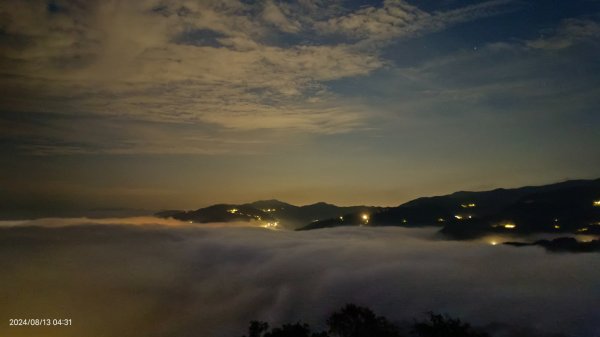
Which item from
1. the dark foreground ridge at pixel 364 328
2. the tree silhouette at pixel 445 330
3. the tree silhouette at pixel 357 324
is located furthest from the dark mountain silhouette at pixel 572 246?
the tree silhouette at pixel 357 324

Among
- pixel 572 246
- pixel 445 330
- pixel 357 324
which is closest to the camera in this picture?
pixel 445 330

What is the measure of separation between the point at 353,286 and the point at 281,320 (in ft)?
166

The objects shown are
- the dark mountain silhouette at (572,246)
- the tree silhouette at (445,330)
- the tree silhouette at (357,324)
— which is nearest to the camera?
the tree silhouette at (445,330)

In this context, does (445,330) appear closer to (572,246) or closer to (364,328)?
(364,328)

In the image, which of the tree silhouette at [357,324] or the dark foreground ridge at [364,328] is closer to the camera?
the dark foreground ridge at [364,328]

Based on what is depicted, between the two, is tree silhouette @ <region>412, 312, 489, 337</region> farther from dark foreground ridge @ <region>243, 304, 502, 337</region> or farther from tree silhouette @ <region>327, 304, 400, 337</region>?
tree silhouette @ <region>327, 304, 400, 337</region>

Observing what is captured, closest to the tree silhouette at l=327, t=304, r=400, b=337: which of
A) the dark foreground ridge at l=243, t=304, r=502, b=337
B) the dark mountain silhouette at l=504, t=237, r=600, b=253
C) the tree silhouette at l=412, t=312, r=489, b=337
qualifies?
the dark foreground ridge at l=243, t=304, r=502, b=337

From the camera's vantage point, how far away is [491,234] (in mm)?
181125

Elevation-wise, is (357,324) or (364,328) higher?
(364,328)

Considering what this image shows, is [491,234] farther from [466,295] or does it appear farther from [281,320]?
[281,320]

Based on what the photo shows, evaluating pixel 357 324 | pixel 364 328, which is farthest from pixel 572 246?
pixel 364 328

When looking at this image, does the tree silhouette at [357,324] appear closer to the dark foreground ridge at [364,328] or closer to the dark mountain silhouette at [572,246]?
the dark foreground ridge at [364,328]

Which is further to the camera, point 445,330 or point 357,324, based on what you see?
point 357,324

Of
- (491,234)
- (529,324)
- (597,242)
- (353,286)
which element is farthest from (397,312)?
(597,242)
